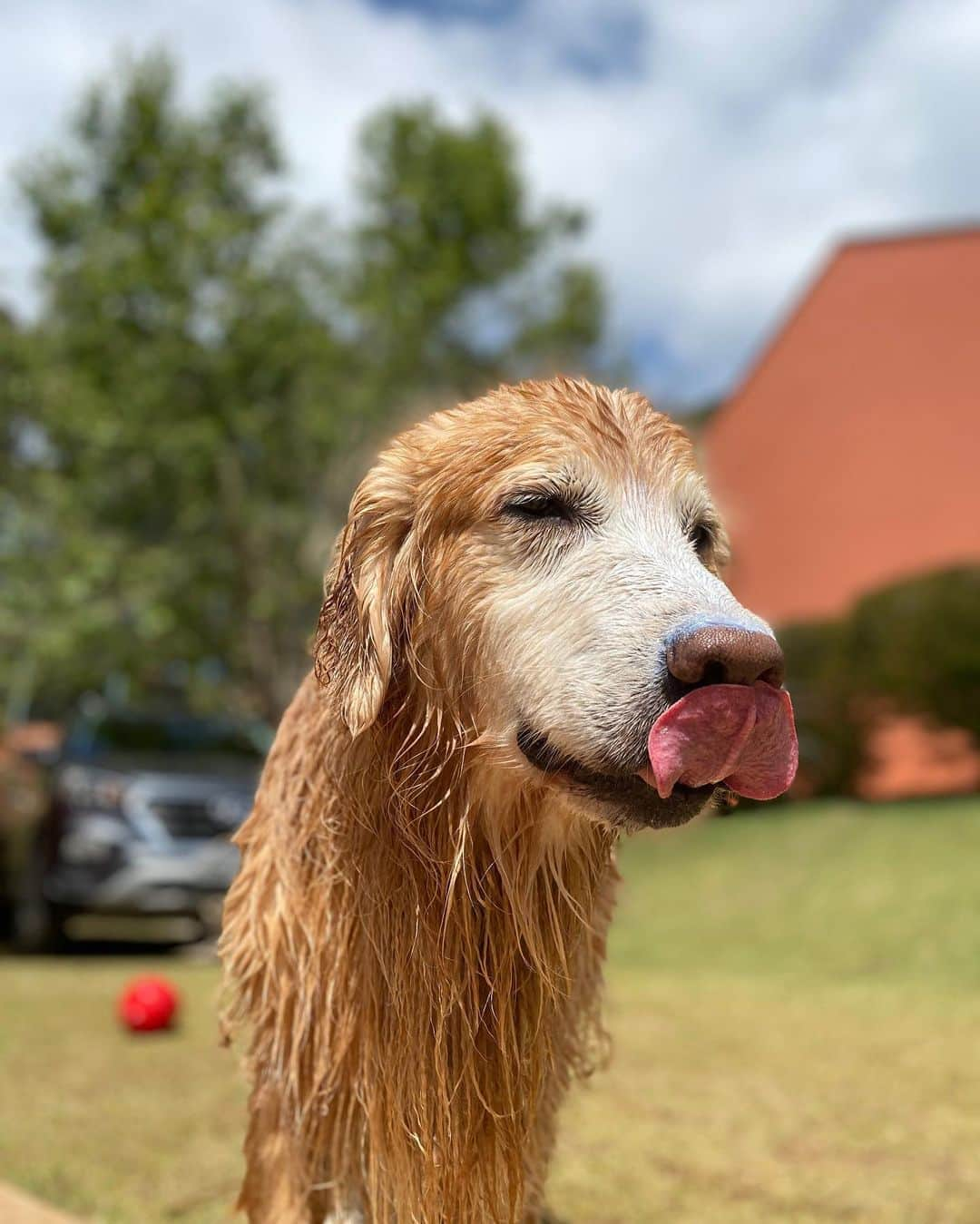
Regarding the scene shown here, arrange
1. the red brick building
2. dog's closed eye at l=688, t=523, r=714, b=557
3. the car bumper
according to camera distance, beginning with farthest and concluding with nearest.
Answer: the red brick building, the car bumper, dog's closed eye at l=688, t=523, r=714, b=557

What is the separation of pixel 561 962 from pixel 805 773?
14.6 metres

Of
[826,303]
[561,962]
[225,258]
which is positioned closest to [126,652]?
[225,258]

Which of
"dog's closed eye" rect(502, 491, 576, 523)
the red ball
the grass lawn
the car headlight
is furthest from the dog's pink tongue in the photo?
the car headlight

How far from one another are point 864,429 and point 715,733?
18555 millimetres

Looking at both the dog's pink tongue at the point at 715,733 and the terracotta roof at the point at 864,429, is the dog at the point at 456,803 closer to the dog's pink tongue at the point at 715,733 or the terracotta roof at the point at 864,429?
the dog's pink tongue at the point at 715,733

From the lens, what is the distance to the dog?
223 centimetres

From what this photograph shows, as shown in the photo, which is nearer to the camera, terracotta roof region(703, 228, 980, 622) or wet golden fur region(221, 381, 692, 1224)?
wet golden fur region(221, 381, 692, 1224)

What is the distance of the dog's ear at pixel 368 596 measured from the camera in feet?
7.48

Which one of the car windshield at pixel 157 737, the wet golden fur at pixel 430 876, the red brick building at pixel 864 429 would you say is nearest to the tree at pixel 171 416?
the car windshield at pixel 157 737

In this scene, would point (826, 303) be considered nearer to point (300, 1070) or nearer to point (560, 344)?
point (560, 344)

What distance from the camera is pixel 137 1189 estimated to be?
13.1 feet

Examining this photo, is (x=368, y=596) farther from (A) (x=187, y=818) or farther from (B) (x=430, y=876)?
(A) (x=187, y=818)

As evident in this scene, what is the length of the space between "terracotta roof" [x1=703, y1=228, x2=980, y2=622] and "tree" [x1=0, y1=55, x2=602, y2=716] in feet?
22.5

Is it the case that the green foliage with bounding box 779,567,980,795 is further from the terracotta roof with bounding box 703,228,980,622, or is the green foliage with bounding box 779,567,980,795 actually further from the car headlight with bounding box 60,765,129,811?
the car headlight with bounding box 60,765,129,811
